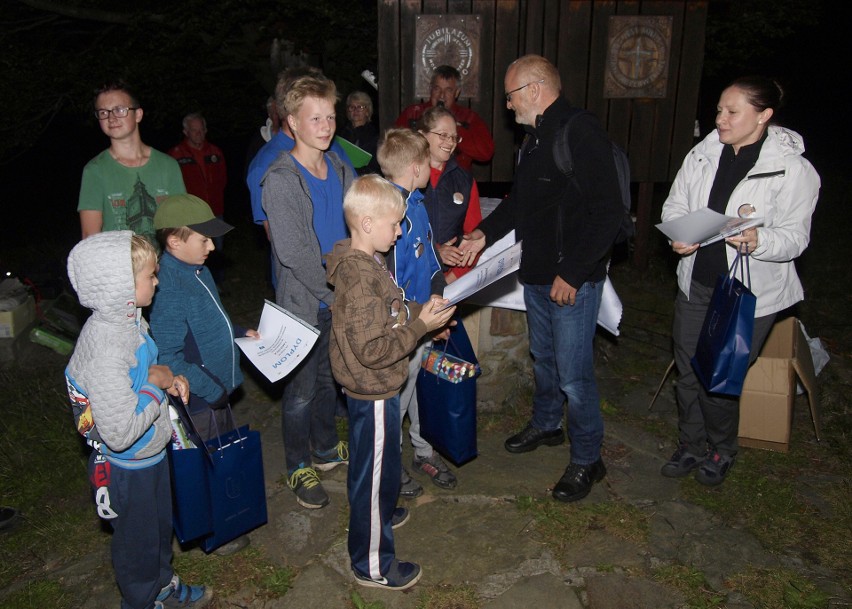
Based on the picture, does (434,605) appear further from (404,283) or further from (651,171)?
(651,171)

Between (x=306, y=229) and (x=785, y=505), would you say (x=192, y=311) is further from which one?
(x=785, y=505)

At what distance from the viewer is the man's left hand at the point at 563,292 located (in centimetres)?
356

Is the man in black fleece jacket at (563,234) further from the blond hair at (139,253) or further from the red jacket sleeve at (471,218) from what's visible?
the blond hair at (139,253)

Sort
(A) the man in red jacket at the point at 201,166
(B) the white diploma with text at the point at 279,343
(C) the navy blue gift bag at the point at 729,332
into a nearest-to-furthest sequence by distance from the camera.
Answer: (B) the white diploma with text at the point at 279,343 → (C) the navy blue gift bag at the point at 729,332 → (A) the man in red jacket at the point at 201,166

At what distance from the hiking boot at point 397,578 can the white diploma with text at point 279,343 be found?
102 cm

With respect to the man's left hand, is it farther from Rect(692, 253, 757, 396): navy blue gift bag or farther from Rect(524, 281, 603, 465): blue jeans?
Rect(692, 253, 757, 396): navy blue gift bag

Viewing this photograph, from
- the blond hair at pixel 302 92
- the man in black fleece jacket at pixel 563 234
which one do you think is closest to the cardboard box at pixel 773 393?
the man in black fleece jacket at pixel 563 234

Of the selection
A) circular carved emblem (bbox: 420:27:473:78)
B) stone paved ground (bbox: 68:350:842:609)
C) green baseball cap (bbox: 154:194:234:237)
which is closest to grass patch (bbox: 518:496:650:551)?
stone paved ground (bbox: 68:350:842:609)

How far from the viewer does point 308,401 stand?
382 centimetres

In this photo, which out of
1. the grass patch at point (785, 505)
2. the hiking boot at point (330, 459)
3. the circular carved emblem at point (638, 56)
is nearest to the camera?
the grass patch at point (785, 505)

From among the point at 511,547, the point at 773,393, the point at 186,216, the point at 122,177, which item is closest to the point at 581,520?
the point at 511,547

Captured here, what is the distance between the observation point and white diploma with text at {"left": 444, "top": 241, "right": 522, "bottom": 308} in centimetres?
332

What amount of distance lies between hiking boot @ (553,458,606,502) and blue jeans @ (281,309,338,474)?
54.6 inches

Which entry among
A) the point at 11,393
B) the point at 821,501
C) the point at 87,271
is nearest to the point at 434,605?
the point at 87,271
